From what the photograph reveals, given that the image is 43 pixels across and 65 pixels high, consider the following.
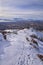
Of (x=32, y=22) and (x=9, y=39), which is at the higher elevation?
(x=32, y=22)

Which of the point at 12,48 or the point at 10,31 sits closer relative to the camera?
the point at 12,48

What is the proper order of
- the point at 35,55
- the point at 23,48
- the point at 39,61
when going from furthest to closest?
1. the point at 23,48
2. the point at 35,55
3. the point at 39,61

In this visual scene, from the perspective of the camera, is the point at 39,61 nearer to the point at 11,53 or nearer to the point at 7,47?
the point at 11,53

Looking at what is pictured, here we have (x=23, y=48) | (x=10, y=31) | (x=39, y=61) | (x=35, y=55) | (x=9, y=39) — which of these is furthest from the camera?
(x=10, y=31)

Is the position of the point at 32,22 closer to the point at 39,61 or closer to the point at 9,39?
the point at 9,39

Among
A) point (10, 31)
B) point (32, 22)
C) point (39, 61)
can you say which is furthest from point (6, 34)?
point (39, 61)

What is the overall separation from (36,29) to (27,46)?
890 millimetres

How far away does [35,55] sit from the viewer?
2.25 m

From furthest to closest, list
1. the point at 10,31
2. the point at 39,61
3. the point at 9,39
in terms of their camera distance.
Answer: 1. the point at 10,31
2. the point at 9,39
3. the point at 39,61

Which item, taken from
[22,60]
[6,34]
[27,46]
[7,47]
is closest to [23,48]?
[27,46]

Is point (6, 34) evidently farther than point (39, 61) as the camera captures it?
Yes

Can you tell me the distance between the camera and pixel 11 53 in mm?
2359

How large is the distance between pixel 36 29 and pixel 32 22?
0.30 meters

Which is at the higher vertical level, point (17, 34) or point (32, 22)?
point (32, 22)
